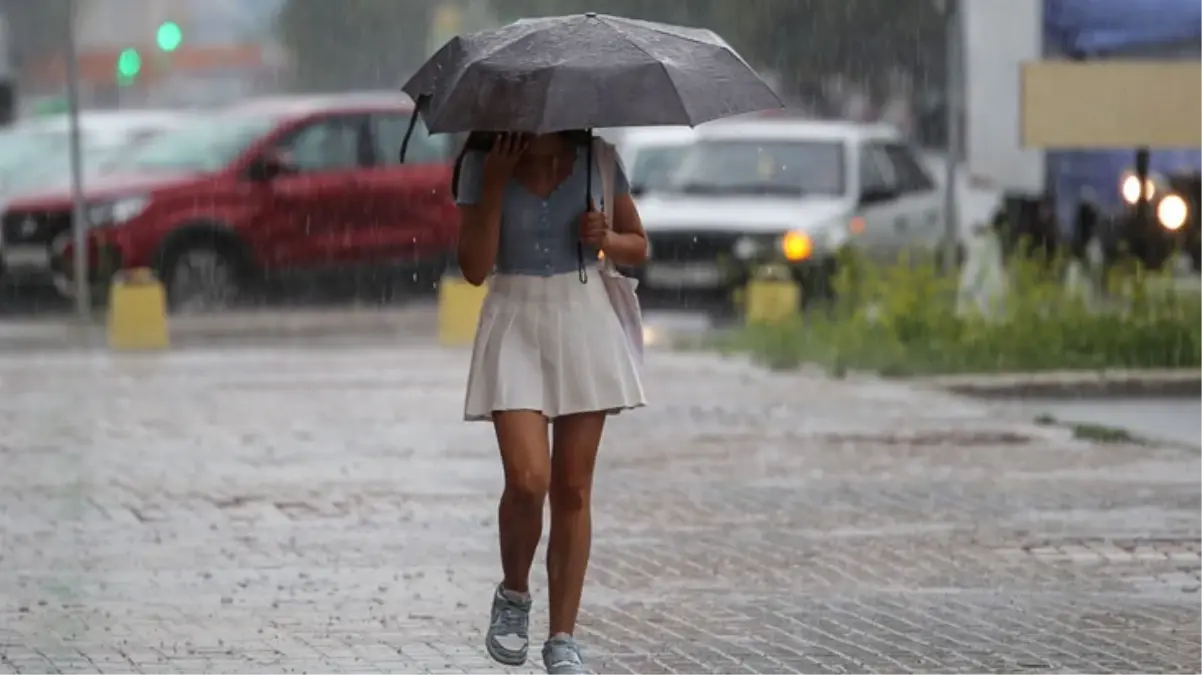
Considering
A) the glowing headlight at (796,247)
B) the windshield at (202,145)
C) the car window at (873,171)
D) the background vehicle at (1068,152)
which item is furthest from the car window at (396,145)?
the background vehicle at (1068,152)

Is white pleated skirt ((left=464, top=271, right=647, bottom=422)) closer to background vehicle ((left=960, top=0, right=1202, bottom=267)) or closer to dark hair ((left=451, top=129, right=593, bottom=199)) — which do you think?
dark hair ((left=451, top=129, right=593, bottom=199))

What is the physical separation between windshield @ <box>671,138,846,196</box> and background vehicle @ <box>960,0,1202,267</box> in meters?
1.86

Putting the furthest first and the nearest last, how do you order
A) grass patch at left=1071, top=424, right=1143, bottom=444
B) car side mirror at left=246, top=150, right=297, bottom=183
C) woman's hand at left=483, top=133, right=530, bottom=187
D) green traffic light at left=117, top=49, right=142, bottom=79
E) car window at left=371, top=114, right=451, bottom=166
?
green traffic light at left=117, top=49, right=142, bottom=79 < car window at left=371, top=114, right=451, bottom=166 < car side mirror at left=246, top=150, right=297, bottom=183 < grass patch at left=1071, top=424, right=1143, bottom=444 < woman's hand at left=483, top=133, right=530, bottom=187

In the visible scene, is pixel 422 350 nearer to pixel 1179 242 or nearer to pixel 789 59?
pixel 1179 242

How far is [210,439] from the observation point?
14453mm

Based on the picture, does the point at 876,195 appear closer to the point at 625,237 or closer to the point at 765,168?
the point at 765,168

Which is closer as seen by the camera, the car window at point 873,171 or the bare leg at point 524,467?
the bare leg at point 524,467

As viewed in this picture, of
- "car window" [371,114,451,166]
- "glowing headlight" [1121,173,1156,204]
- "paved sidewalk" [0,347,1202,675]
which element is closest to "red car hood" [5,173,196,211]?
"car window" [371,114,451,166]

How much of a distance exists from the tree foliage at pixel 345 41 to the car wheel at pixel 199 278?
127 feet

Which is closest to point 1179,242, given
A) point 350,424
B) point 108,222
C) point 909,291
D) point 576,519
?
point 909,291

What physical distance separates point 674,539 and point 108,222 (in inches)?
549

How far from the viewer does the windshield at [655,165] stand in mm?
24141

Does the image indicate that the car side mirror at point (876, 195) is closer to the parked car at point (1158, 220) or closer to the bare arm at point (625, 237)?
the parked car at point (1158, 220)

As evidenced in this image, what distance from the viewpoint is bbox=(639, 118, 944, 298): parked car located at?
22.5 m
